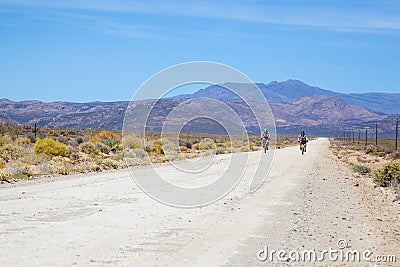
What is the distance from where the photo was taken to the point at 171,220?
1109 cm

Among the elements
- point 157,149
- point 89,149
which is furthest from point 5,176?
point 157,149

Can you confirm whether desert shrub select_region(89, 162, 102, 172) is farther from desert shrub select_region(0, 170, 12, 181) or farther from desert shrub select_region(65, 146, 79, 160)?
desert shrub select_region(65, 146, 79, 160)

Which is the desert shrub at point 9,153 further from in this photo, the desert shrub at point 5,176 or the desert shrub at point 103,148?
the desert shrub at point 103,148

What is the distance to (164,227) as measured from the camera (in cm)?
1026

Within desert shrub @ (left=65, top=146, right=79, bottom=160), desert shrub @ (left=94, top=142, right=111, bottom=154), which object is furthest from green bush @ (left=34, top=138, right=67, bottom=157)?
desert shrub @ (left=94, top=142, right=111, bottom=154)

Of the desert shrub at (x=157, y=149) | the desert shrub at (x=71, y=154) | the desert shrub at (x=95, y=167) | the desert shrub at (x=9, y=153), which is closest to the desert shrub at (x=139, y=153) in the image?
the desert shrub at (x=157, y=149)

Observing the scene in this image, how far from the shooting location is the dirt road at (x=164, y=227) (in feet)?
25.8

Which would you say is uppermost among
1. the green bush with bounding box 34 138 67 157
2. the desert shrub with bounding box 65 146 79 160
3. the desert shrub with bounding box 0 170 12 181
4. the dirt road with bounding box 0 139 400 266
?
the green bush with bounding box 34 138 67 157

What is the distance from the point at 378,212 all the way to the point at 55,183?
10.8m

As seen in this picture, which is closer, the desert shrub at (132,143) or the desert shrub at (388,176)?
the desert shrub at (388,176)

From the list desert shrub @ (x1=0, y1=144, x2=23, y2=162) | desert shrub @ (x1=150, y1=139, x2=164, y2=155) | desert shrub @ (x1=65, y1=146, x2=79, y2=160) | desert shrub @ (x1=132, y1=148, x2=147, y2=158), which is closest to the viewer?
desert shrub @ (x1=0, y1=144, x2=23, y2=162)

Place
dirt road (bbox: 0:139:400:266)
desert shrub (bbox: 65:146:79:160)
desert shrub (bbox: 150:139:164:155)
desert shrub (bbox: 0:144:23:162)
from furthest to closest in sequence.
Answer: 1. desert shrub (bbox: 150:139:164:155)
2. desert shrub (bbox: 65:146:79:160)
3. desert shrub (bbox: 0:144:23:162)
4. dirt road (bbox: 0:139:400:266)

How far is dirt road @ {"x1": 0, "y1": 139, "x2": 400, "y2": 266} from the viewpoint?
786 cm

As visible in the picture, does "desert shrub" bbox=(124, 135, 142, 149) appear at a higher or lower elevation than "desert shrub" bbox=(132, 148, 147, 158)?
higher
